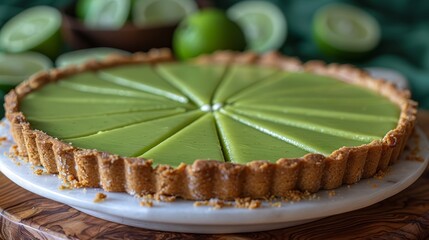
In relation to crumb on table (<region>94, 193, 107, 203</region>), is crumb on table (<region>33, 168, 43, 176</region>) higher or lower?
lower

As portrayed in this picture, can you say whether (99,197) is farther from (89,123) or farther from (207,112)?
(207,112)

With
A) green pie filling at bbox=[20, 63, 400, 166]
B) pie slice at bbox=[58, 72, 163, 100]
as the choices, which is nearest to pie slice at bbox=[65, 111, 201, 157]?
green pie filling at bbox=[20, 63, 400, 166]

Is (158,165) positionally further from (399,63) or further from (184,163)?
(399,63)

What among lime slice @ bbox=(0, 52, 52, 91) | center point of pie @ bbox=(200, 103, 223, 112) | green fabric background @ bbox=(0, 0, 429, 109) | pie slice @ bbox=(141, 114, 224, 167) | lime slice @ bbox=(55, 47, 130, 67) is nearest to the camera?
pie slice @ bbox=(141, 114, 224, 167)

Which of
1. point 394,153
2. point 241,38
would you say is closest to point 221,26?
point 241,38

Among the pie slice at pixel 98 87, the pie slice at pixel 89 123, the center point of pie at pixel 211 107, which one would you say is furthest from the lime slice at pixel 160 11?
the pie slice at pixel 89 123

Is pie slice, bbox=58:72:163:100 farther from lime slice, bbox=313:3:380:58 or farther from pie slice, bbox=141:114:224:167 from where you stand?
lime slice, bbox=313:3:380:58

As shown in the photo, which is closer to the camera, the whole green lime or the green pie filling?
the green pie filling

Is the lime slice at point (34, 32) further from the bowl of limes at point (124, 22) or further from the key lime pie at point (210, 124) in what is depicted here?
the key lime pie at point (210, 124)
